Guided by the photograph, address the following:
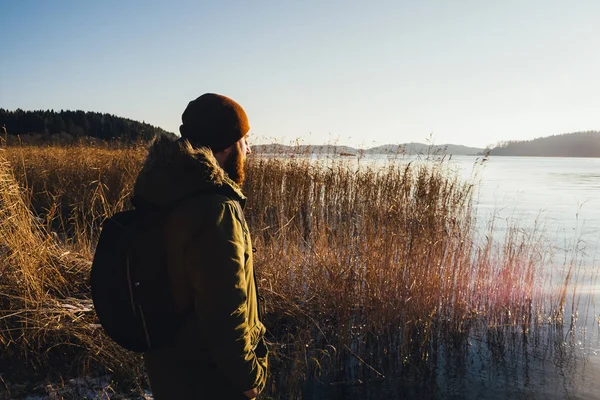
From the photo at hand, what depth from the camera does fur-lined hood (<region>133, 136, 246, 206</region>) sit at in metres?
1.32

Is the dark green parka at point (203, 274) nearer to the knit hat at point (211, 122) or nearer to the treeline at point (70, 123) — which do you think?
the knit hat at point (211, 122)

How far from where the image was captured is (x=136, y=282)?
133cm

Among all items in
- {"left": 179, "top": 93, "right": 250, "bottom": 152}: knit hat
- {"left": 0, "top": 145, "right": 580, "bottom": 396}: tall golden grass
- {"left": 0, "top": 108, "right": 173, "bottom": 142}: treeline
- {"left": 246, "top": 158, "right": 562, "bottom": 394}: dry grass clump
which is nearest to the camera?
{"left": 179, "top": 93, "right": 250, "bottom": 152}: knit hat

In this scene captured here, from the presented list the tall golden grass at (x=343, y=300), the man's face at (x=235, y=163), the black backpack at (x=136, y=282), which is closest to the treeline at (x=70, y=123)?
the tall golden grass at (x=343, y=300)

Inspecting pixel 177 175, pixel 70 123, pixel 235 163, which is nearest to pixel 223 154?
pixel 235 163

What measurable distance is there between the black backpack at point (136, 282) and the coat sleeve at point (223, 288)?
0.37 ft

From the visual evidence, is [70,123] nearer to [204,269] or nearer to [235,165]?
[235,165]

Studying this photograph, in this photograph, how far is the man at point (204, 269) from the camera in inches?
50.6

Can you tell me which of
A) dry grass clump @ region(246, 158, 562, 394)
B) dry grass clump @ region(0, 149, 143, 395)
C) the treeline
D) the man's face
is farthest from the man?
the treeline

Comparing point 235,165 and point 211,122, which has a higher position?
point 211,122

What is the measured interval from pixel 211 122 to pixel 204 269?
1.66ft

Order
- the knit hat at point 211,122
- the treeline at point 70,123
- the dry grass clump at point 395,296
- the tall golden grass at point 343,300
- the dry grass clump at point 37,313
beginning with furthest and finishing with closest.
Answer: the treeline at point 70,123 → the dry grass clump at point 395,296 → the tall golden grass at point 343,300 → the dry grass clump at point 37,313 → the knit hat at point 211,122

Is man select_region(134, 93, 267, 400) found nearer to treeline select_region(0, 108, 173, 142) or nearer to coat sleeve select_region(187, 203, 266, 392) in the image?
coat sleeve select_region(187, 203, 266, 392)

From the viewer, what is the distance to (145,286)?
1334 millimetres
